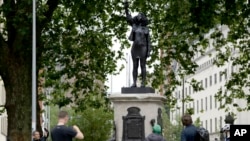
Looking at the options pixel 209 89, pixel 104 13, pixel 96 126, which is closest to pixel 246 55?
pixel 104 13

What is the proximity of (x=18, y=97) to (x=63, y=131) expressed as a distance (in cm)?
1553

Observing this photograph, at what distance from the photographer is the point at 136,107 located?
2680cm

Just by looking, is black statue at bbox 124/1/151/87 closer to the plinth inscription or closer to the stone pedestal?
the stone pedestal

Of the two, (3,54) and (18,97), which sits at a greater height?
(3,54)

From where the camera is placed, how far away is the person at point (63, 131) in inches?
661

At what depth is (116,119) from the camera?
27.0 meters

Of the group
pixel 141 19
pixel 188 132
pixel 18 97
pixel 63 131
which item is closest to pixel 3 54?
pixel 18 97

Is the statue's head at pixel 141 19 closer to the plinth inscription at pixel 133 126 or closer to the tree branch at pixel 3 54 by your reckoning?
the plinth inscription at pixel 133 126

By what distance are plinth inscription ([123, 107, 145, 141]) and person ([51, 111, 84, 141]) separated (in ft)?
31.6

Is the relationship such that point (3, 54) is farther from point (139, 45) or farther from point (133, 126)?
point (133, 126)

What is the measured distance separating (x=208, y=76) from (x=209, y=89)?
105 inches

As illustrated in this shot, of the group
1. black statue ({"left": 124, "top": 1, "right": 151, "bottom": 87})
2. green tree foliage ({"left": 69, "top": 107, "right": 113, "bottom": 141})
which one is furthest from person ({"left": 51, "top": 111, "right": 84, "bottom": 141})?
green tree foliage ({"left": 69, "top": 107, "right": 113, "bottom": 141})

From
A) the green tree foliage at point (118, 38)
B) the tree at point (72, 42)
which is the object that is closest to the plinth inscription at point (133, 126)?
the tree at point (72, 42)

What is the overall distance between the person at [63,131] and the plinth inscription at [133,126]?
9644mm
